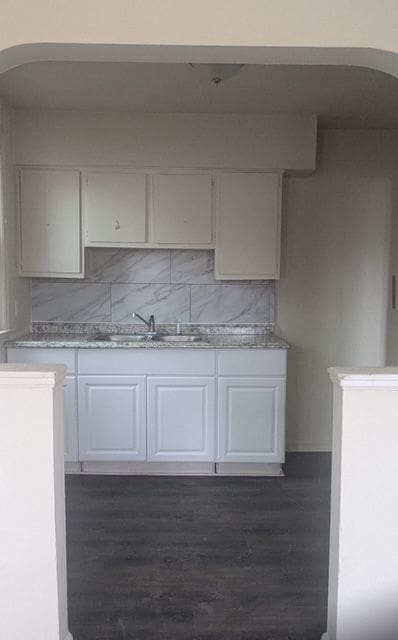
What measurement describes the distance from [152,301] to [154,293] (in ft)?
0.21

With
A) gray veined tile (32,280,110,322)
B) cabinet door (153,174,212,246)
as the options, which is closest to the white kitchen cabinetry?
cabinet door (153,174,212,246)

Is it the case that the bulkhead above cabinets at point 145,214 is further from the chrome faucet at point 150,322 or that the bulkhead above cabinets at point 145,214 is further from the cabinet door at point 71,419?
the cabinet door at point 71,419

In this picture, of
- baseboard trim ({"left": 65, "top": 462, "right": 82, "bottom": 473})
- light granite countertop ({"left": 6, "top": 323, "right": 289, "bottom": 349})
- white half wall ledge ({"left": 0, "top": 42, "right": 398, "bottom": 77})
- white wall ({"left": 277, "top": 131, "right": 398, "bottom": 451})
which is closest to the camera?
white half wall ledge ({"left": 0, "top": 42, "right": 398, "bottom": 77})

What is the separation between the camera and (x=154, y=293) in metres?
3.95

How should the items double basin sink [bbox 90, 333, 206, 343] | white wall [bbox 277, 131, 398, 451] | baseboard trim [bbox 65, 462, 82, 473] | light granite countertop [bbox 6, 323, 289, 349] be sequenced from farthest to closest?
white wall [bbox 277, 131, 398, 451] → double basin sink [bbox 90, 333, 206, 343] → baseboard trim [bbox 65, 462, 82, 473] → light granite countertop [bbox 6, 323, 289, 349]

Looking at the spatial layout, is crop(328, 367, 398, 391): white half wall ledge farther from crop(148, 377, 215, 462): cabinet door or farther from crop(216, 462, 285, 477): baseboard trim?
crop(216, 462, 285, 477): baseboard trim

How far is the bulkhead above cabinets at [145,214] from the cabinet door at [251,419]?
86 cm

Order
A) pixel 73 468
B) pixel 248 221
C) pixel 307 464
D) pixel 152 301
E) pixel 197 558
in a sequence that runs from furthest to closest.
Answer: pixel 152 301 < pixel 307 464 < pixel 248 221 < pixel 73 468 < pixel 197 558

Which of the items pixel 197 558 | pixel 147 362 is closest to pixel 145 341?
pixel 147 362

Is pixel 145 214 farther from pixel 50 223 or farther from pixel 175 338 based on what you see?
pixel 175 338

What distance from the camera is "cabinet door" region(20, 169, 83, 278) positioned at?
3570mm

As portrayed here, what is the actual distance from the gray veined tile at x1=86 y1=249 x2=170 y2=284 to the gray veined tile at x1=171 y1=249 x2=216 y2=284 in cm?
6

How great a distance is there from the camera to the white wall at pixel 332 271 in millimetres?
3922

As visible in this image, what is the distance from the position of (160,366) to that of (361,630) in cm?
200
